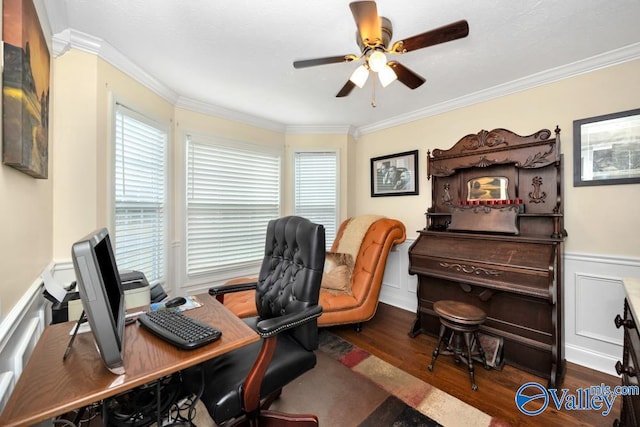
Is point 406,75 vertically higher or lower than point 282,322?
higher

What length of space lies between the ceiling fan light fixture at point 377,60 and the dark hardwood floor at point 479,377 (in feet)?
7.47

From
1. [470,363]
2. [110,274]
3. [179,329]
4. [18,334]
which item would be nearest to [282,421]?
[179,329]

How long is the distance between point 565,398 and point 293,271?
7.00 feet

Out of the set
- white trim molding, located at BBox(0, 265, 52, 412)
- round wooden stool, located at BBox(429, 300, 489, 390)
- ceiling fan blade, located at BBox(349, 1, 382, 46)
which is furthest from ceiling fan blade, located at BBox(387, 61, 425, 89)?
white trim molding, located at BBox(0, 265, 52, 412)

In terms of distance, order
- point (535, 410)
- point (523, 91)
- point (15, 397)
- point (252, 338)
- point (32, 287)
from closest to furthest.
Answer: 1. point (15, 397)
2. point (252, 338)
3. point (32, 287)
4. point (535, 410)
5. point (523, 91)

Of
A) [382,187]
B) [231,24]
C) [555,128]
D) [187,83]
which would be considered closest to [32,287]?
[231,24]

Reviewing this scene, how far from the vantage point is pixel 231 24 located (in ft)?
5.77

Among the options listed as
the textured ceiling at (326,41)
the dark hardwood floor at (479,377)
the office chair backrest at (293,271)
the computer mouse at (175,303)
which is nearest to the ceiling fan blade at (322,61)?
the textured ceiling at (326,41)

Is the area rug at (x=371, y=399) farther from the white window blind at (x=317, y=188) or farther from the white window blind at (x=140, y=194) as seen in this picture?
the white window blind at (x=317, y=188)

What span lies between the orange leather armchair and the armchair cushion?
0.19 feet

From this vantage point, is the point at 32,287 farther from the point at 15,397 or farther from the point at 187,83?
the point at 187,83

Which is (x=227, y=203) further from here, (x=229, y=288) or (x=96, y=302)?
(x=96, y=302)

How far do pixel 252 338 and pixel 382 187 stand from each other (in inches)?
119

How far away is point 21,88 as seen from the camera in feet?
3.47
